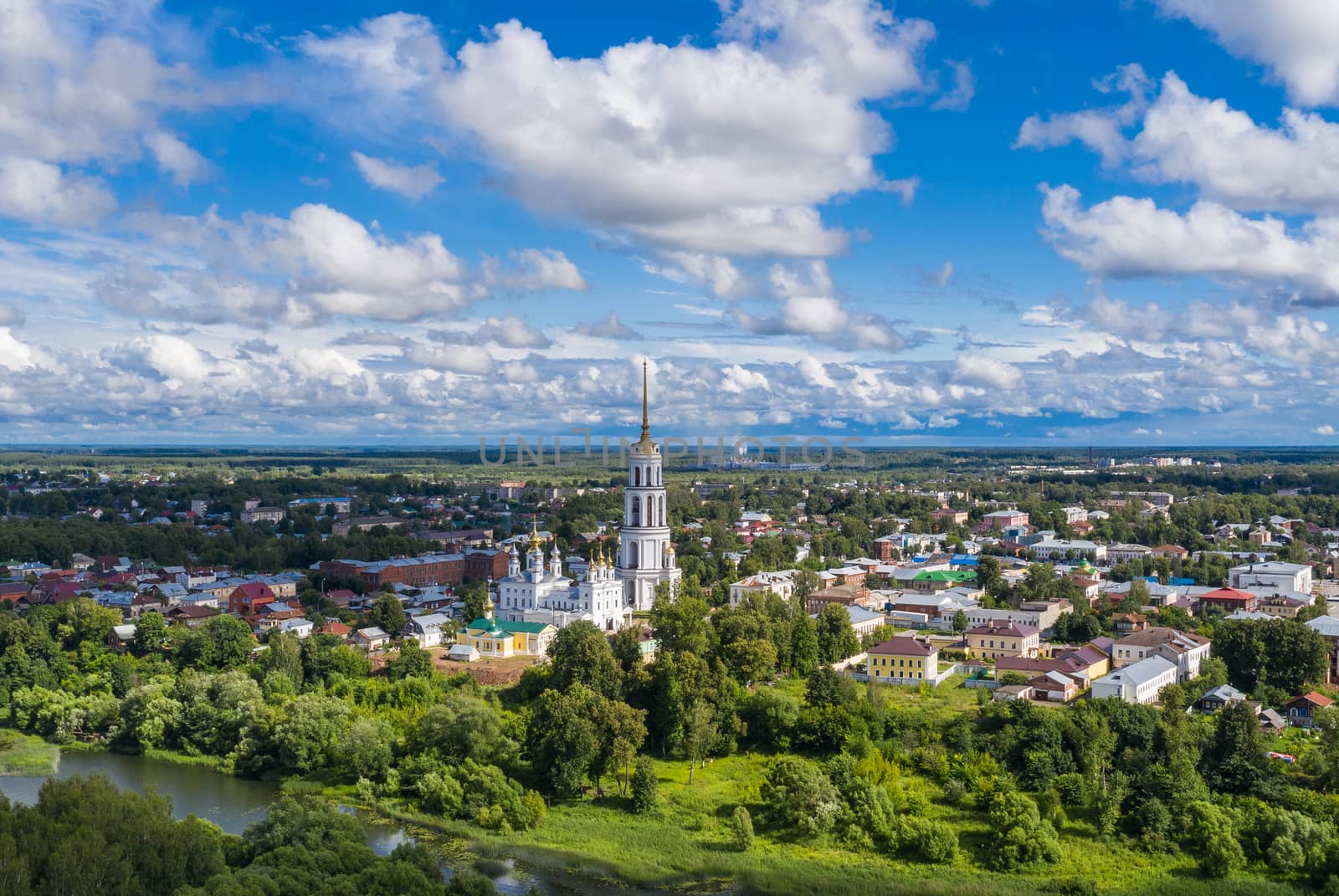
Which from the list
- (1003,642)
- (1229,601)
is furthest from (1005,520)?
(1003,642)

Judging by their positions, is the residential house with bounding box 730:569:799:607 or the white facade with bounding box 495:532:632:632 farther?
the residential house with bounding box 730:569:799:607

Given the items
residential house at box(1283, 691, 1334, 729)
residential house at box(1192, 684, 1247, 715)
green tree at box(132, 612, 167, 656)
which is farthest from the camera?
green tree at box(132, 612, 167, 656)

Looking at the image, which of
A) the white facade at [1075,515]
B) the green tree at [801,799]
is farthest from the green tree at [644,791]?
the white facade at [1075,515]

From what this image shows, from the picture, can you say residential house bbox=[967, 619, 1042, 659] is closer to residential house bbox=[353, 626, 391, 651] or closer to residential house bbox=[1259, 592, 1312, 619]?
residential house bbox=[1259, 592, 1312, 619]

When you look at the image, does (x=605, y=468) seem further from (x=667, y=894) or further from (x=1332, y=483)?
(x=667, y=894)

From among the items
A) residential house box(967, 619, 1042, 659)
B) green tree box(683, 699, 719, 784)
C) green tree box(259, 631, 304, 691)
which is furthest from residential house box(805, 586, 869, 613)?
green tree box(259, 631, 304, 691)

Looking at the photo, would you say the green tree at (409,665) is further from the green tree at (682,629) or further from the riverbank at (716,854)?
the green tree at (682,629)
